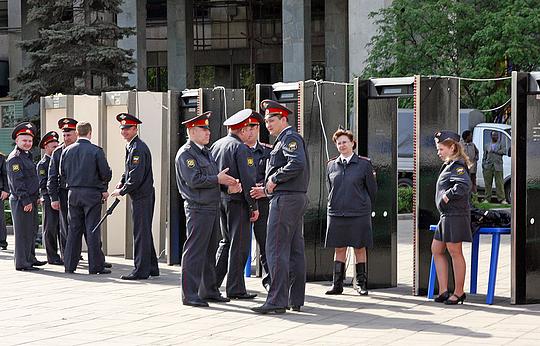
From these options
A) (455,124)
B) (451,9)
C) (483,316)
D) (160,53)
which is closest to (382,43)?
(451,9)

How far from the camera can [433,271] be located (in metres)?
13.1

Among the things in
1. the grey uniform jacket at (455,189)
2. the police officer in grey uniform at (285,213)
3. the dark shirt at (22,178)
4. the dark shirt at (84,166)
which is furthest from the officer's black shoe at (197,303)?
the dark shirt at (22,178)

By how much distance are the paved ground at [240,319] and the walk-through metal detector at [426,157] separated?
466 mm

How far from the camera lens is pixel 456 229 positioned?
490 inches

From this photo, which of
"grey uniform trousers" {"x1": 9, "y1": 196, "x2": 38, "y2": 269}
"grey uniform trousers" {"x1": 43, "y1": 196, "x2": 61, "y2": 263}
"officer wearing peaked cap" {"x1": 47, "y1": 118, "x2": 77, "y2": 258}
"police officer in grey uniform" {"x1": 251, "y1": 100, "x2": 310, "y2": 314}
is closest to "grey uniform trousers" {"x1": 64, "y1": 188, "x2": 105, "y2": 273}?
"officer wearing peaked cap" {"x1": 47, "y1": 118, "x2": 77, "y2": 258}

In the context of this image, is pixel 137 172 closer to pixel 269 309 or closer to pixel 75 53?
pixel 269 309

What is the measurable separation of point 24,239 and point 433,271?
243 inches

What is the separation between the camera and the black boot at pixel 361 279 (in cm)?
1341

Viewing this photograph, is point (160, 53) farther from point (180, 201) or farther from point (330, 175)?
point (330, 175)

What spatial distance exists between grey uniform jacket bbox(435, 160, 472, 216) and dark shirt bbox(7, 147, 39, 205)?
21.3ft

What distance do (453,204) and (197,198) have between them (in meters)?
2.72

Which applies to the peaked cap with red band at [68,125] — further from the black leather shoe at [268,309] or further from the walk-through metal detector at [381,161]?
the black leather shoe at [268,309]

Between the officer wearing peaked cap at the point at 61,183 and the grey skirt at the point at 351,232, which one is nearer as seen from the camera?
the grey skirt at the point at 351,232

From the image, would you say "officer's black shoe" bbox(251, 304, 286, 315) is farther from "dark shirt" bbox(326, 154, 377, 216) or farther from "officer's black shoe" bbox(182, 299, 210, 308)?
"dark shirt" bbox(326, 154, 377, 216)
